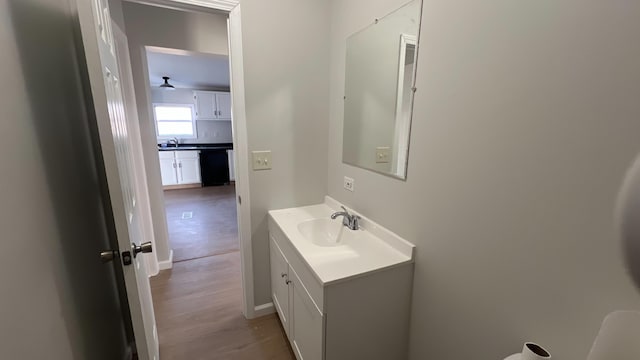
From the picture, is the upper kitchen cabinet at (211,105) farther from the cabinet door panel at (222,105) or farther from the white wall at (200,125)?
the white wall at (200,125)

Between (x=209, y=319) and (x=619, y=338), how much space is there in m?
2.15

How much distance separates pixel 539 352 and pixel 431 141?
0.76 metres

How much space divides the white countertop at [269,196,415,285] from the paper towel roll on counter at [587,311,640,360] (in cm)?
68

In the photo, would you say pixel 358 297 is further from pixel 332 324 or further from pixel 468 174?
pixel 468 174

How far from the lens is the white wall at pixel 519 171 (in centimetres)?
62

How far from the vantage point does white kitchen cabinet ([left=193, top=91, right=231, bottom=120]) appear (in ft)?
20.0

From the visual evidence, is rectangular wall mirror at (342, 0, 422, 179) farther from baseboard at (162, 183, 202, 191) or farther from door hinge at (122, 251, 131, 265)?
baseboard at (162, 183, 202, 191)

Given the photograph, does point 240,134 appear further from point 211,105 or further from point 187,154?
point 211,105

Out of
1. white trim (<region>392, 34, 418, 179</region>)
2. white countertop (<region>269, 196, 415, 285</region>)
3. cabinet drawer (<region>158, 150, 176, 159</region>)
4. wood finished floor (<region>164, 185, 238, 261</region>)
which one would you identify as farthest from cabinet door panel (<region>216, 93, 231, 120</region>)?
white trim (<region>392, 34, 418, 179</region>)

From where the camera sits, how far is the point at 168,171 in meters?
5.70

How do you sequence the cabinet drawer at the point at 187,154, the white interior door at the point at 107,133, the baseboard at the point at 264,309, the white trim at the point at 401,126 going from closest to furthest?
the white interior door at the point at 107,133 → the white trim at the point at 401,126 → the baseboard at the point at 264,309 → the cabinet drawer at the point at 187,154

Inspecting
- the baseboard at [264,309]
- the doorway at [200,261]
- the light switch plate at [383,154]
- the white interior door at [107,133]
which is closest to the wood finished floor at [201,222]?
the doorway at [200,261]

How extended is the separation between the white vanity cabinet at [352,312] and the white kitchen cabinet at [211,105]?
5.74 metres

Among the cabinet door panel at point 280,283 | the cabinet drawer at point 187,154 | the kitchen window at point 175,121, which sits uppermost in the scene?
the kitchen window at point 175,121
